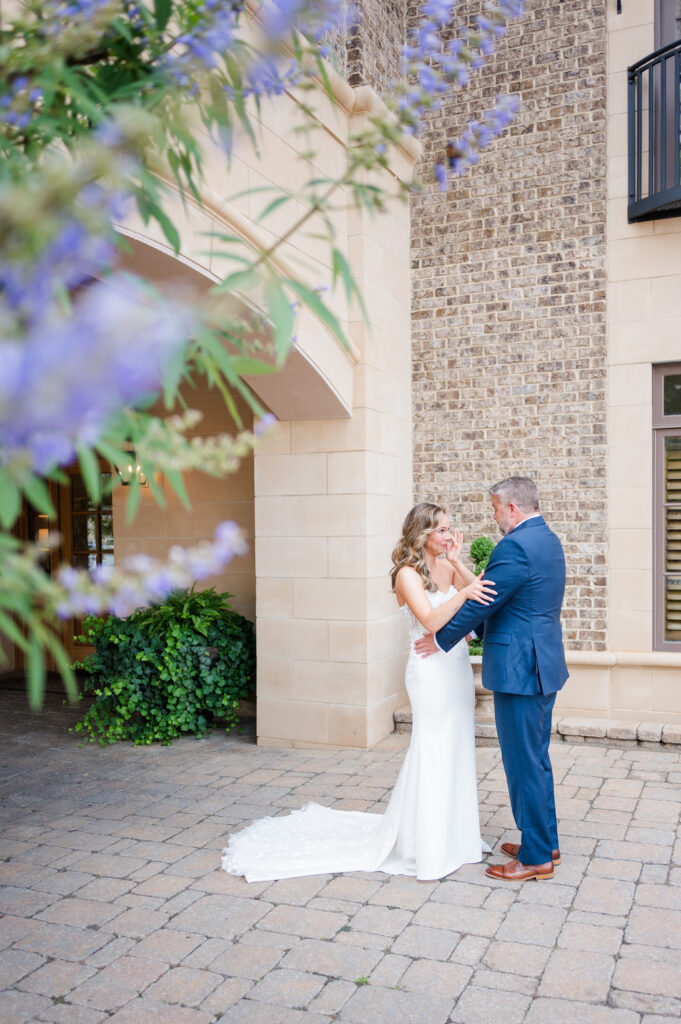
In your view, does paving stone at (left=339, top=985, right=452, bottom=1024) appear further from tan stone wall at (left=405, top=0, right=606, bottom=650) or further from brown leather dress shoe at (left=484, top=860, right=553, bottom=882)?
tan stone wall at (left=405, top=0, right=606, bottom=650)

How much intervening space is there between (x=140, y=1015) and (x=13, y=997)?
0.48 m

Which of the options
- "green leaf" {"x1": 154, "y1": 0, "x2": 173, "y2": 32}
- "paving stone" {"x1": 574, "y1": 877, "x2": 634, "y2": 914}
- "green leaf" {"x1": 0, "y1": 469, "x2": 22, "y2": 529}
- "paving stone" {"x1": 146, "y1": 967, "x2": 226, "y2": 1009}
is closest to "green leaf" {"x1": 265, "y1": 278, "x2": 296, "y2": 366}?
"green leaf" {"x1": 0, "y1": 469, "x2": 22, "y2": 529}

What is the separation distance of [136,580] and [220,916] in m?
3.09

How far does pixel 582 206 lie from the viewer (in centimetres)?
661

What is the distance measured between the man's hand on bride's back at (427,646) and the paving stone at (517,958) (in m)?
1.29

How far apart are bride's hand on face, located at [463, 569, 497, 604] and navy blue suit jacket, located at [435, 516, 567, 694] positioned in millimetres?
27

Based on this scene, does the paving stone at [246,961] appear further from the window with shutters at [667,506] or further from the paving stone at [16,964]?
the window with shutters at [667,506]

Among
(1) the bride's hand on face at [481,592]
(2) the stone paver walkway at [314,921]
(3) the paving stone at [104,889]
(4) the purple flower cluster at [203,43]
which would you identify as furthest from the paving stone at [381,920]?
(4) the purple flower cluster at [203,43]

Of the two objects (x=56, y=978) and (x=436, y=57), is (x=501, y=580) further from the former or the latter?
(x=436, y=57)

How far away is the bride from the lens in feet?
13.2

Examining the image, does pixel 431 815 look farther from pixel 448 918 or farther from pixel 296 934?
pixel 296 934

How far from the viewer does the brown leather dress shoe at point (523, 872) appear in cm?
390

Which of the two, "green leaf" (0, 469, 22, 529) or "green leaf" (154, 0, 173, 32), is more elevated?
"green leaf" (154, 0, 173, 32)

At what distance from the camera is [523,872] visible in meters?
3.90
